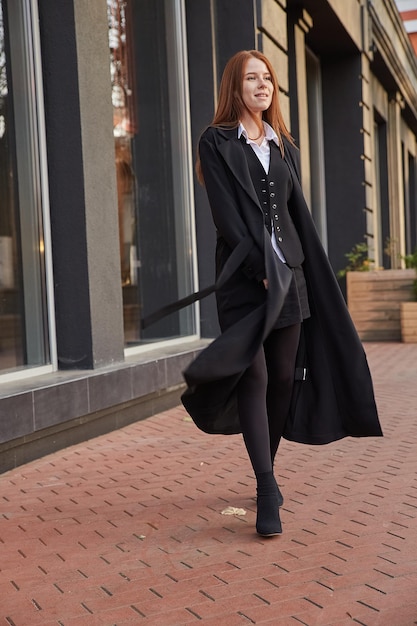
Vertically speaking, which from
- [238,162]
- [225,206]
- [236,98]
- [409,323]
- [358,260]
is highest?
[236,98]

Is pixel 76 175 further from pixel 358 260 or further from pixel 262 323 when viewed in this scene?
pixel 358 260

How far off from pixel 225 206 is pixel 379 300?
32.1 feet

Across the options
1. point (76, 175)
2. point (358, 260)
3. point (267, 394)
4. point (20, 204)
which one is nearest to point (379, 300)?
point (358, 260)

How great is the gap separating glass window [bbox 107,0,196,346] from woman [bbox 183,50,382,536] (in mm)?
3249

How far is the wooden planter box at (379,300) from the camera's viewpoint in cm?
1296

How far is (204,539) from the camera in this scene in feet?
11.6

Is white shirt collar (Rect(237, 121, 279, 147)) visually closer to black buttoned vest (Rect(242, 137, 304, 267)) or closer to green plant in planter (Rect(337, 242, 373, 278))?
black buttoned vest (Rect(242, 137, 304, 267))

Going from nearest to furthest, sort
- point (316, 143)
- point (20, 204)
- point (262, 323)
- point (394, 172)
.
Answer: point (262, 323), point (20, 204), point (316, 143), point (394, 172)

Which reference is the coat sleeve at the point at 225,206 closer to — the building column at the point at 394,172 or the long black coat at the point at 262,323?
the long black coat at the point at 262,323

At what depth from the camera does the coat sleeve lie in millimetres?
3564

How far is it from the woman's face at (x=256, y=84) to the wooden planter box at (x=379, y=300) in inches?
374

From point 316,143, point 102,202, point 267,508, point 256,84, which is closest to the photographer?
point 267,508

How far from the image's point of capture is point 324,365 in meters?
3.94

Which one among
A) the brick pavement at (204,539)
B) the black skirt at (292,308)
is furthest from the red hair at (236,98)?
the brick pavement at (204,539)
